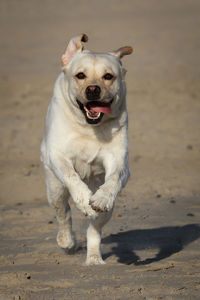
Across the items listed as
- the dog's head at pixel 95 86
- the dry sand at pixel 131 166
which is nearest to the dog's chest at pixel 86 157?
the dog's head at pixel 95 86

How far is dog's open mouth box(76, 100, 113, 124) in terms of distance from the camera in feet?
20.2

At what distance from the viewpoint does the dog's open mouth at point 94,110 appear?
20.2 ft

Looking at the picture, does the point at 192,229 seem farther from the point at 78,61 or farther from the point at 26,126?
the point at 26,126

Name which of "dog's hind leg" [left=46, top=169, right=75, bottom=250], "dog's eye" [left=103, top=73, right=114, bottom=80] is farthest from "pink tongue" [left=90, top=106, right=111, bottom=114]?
"dog's hind leg" [left=46, top=169, right=75, bottom=250]

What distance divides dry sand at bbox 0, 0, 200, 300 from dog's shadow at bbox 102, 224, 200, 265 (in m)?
0.01

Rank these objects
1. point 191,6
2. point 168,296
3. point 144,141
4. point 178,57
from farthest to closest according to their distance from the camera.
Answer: point 191,6 → point 178,57 → point 144,141 → point 168,296

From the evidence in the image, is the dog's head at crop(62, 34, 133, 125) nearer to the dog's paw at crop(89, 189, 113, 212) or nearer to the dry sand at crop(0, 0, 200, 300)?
the dog's paw at crop(89, 189, 113, 212)

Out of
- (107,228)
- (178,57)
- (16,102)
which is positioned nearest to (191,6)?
(178,57)

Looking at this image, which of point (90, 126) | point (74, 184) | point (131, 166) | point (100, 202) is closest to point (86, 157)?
point (90, 126)

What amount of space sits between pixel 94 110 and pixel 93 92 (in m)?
0.21

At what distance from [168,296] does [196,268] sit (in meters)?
1.01

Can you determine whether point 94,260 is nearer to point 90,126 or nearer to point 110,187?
point 110,187

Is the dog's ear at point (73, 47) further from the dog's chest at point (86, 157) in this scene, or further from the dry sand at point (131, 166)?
the dry sand at point (131, 166)

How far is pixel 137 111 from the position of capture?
15.1 meters
